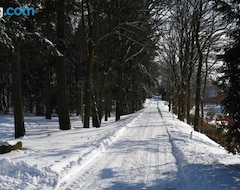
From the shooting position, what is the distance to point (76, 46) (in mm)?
23094

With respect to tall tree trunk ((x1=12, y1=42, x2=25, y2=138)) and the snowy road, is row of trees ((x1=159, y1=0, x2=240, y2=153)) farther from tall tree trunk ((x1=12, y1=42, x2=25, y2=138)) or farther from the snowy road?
tall tree trunk ((x1=12, y1=42, x2=25, y2=138))

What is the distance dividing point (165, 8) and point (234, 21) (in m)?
18.1

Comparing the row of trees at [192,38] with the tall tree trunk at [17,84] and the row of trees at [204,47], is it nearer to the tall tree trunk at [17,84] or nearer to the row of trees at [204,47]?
the row of trees at [204,47]

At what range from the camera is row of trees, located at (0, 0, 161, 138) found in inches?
562

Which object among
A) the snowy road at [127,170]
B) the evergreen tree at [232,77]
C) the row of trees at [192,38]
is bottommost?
the snowy road at [127,170]

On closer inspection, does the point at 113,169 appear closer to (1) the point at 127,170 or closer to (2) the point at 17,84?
(1) the point at 127,170

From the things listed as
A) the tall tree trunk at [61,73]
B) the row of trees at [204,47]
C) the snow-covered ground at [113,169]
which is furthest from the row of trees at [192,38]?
the snow-covered ground at [113,169]

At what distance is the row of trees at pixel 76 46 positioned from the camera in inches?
Answer: 562

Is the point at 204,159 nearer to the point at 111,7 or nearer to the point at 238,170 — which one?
the point at 238,170

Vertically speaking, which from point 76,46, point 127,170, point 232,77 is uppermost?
point 76,46

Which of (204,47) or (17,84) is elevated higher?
(204,47)

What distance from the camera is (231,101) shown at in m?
8.42

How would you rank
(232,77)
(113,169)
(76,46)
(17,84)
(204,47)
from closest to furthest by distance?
(232,77)
(113,169)
(17,84)
(76,46)
(204,47)

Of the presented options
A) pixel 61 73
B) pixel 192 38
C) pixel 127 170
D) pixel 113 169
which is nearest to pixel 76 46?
pixel 61 73
